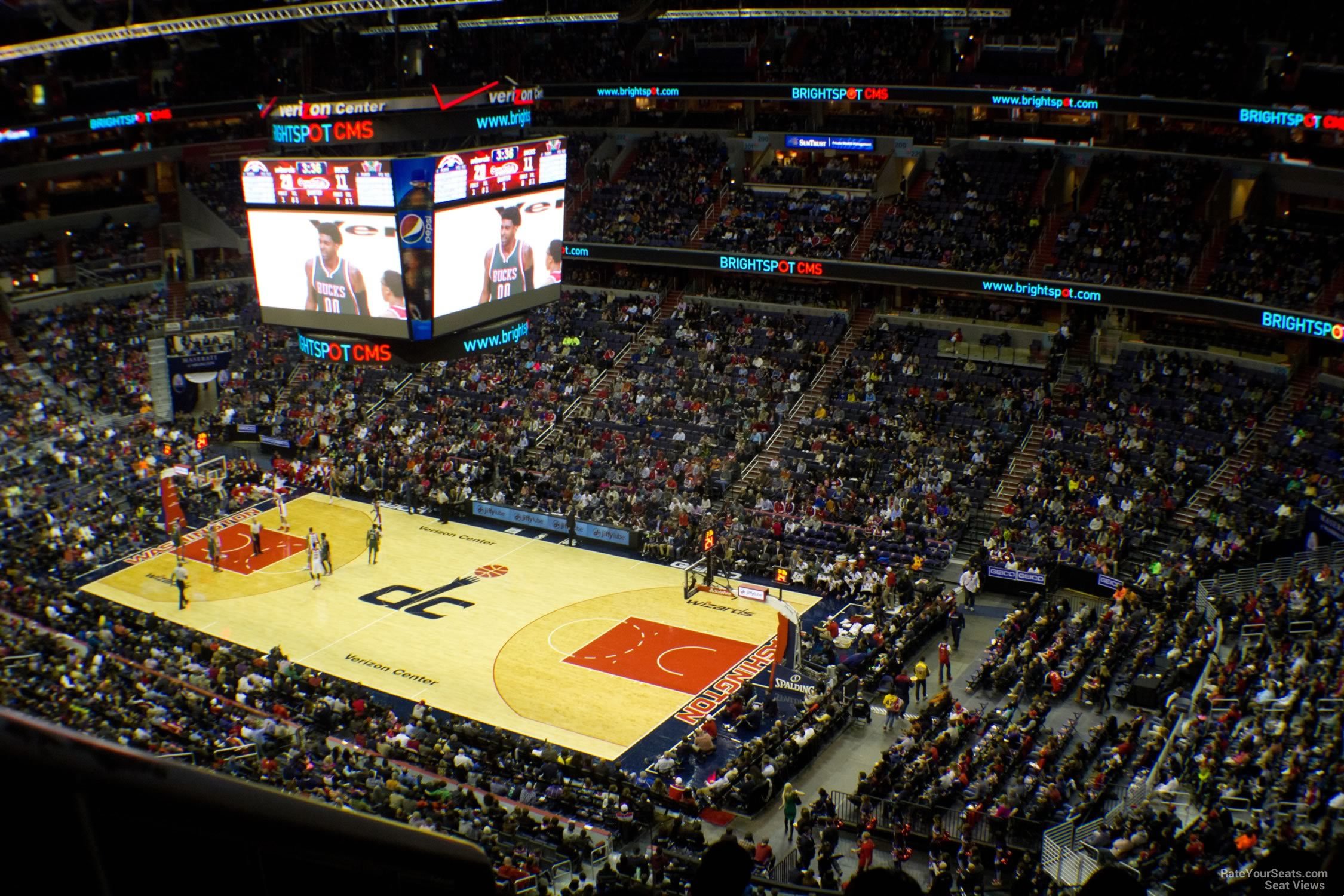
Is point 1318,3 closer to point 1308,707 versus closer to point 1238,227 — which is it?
point 1238,227

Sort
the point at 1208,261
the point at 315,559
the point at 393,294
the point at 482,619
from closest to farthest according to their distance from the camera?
the point at 393,294, the point at 482,619, the point at 315,559, the point at 1208,261

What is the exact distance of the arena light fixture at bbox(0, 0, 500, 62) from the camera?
34125 millimetres

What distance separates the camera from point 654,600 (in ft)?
117

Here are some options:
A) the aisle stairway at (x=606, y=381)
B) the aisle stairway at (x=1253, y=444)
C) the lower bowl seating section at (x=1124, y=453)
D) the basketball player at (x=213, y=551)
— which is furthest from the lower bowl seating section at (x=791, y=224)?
the basketball player at (x=213, y=551)

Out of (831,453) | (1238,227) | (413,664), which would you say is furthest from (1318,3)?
(413,664)

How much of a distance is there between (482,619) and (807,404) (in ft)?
48.3

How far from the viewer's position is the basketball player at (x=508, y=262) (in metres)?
27.5

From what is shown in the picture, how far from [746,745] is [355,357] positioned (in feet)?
40.2

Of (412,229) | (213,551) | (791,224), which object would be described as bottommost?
(213,551)

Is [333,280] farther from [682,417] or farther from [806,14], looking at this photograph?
[806,14]

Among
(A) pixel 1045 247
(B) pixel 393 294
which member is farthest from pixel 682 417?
(B) pixel 393 294

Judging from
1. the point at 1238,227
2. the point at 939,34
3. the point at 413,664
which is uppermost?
the point at 939,34

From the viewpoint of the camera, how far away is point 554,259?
29.2 m

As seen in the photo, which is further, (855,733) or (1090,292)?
(1090,292)
